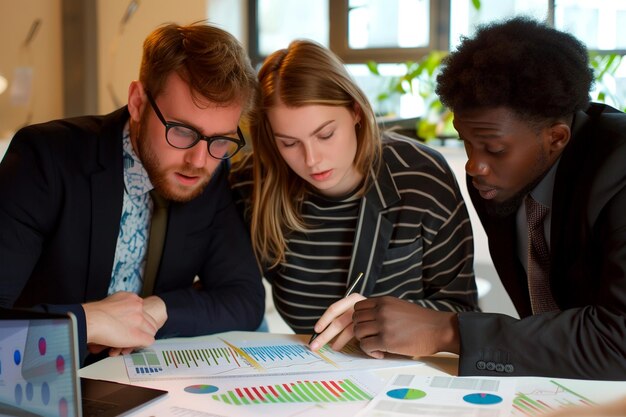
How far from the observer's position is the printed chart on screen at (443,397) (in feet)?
4.38

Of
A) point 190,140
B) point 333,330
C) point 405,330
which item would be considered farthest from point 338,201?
point 405,330

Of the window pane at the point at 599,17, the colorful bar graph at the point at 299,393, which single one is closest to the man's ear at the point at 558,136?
the colorful bar graph at the point at 299,393

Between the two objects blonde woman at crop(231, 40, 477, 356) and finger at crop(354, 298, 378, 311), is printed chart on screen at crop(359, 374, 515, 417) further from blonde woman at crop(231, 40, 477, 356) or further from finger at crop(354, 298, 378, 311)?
blonde woman at crop(231, 40, 477, 356)

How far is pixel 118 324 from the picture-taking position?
5.48 ft

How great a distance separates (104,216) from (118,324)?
15.1 inches

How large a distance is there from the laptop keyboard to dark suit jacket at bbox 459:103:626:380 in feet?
2.11

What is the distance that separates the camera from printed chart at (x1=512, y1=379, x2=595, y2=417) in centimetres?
135

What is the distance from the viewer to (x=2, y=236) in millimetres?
1852

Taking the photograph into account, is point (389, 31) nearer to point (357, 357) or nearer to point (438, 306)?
point (438, 306)

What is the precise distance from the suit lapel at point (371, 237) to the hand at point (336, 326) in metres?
0.39

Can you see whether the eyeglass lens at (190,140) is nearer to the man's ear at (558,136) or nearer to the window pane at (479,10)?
the man's ear at (558,136)

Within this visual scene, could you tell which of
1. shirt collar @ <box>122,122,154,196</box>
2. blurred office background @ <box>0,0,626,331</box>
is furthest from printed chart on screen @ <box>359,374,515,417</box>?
blurred office background @ <box>0,0,626,331</box>

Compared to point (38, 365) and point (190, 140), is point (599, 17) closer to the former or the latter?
point (190, 140)

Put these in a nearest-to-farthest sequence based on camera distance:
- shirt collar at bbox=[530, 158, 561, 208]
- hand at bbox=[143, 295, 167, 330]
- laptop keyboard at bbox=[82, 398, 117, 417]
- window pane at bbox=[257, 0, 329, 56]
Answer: laptop keyboard at bbox=[82, 398, 117, 417], shirt collar at bbox=[530, 158, 561, 208], hand at bbox=[143, 295, 167, 330], window pane at bbox=[257, 0, 329, 56]
